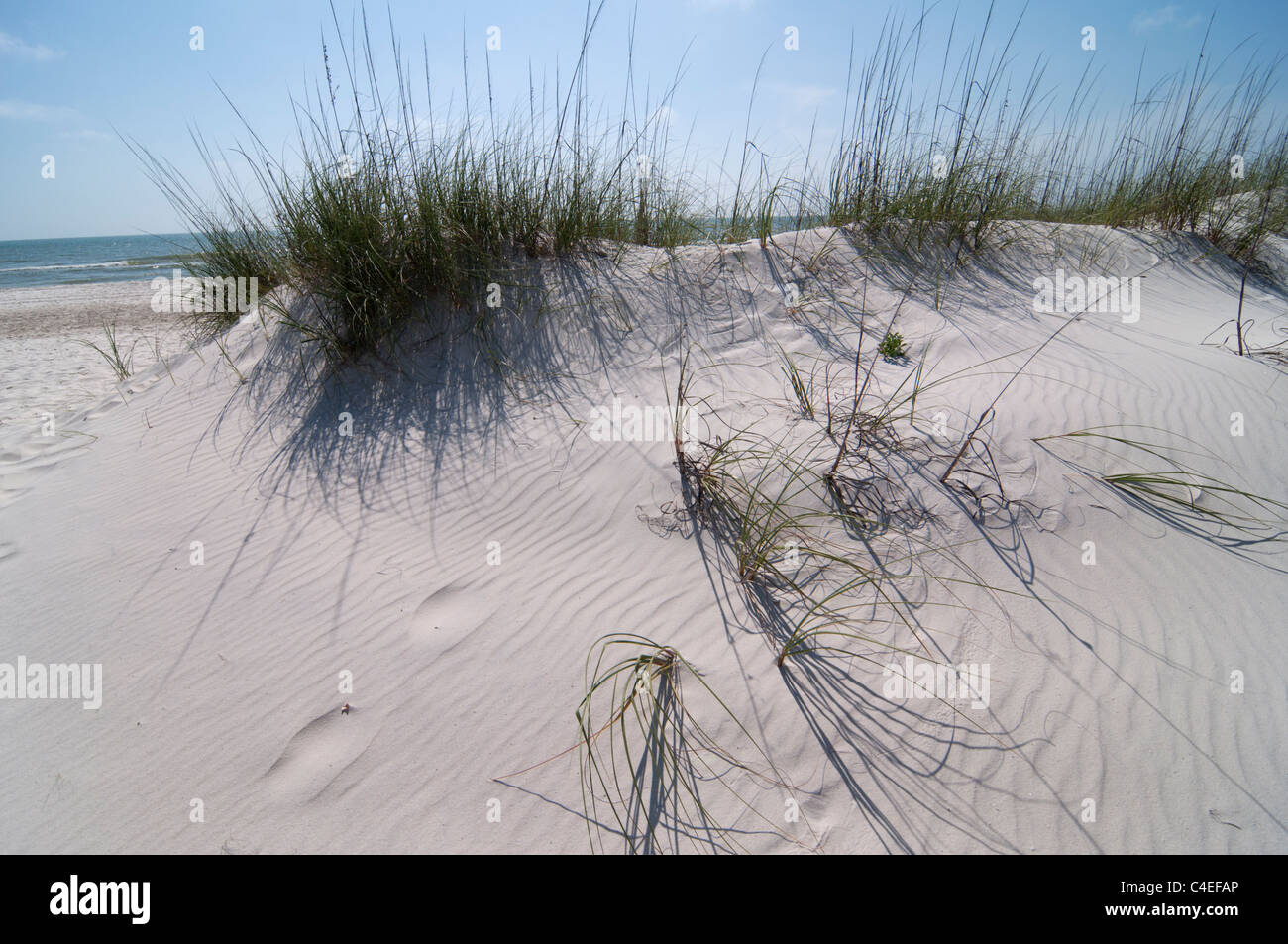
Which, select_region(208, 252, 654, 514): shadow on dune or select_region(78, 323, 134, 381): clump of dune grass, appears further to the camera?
select_region(78, 323, 134, 381): clump of dune grass

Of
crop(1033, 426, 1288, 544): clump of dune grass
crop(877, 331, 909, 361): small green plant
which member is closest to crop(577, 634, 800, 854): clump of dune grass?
crop(1033, 426, 1288, 544): clump of dune grass

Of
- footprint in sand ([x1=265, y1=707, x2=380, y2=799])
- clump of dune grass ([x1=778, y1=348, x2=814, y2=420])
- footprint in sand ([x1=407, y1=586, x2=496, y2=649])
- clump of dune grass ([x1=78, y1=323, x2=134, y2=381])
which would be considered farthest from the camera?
clump of dune grass ([x1=78, y1=323, x2=134, y2=381])

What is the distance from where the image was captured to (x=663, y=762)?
1.95 metres

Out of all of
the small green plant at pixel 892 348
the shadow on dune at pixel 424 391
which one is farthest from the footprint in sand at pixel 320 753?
the small green plant at pixel 892 348

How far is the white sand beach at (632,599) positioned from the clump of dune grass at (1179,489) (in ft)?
0.14

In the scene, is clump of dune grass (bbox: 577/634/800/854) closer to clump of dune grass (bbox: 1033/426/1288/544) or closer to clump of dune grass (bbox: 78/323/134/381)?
clump of dune grass (bbox: 1033/426/1288/544)

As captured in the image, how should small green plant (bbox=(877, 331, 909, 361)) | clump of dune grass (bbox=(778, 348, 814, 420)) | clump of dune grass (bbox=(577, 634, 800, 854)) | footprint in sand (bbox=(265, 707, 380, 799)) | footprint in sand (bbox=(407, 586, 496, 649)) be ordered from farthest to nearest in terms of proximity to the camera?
small green plant (bbox=(877, 331, 909, 361)) → clump of dune grass (bbox=(778, 348, 814, 420)) → footprint in sand (bbox=(407, 586, 496, 649)) → footprint in sand (bbox=(265, 707, 380, 799)) → clump of dune grass (bbox=(577, 634, 800, 854))

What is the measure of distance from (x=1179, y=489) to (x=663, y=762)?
2.88 m

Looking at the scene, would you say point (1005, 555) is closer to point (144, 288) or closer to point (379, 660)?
point (379, 660)

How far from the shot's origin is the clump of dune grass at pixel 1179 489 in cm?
270

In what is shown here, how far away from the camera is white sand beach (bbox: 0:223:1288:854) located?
186 centimetres

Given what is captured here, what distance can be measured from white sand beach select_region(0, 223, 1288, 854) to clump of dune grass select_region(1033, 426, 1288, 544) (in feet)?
0.14

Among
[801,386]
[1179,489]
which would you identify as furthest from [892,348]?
[1179,489]
